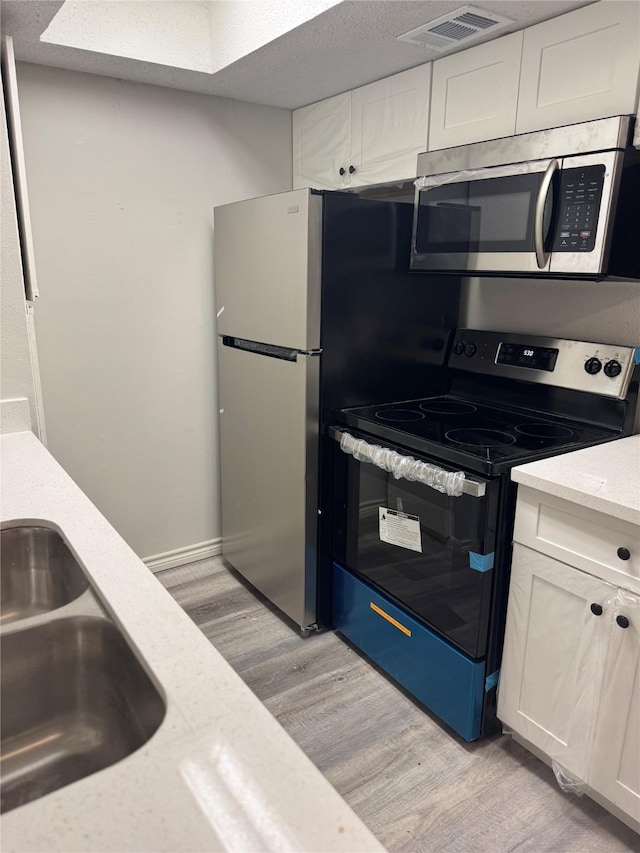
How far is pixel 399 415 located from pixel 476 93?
1032 millimetres

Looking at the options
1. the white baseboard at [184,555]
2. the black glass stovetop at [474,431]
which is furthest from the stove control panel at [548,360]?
the white baseboard at [184,555]

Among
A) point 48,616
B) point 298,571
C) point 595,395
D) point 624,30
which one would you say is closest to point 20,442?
point 48,616

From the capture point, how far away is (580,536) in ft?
4.83

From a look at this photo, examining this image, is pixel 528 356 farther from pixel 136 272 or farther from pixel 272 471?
pixel 136 272

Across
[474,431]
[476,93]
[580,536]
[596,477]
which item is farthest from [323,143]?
[580,536]

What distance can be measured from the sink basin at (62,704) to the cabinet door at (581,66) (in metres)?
1.67

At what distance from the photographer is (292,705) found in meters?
2.01

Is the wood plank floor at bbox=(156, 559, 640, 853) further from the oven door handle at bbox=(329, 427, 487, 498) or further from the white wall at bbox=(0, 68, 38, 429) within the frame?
the white wall at bbox=(0, 68, 38, 429)

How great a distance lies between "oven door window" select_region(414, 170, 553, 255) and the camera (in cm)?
169

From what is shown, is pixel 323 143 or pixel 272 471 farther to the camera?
pixel 323 143

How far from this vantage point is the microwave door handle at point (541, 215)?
62.1 inches

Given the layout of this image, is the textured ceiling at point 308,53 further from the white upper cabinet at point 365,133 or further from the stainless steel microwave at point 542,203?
the stainless steel microwave at point 542,203

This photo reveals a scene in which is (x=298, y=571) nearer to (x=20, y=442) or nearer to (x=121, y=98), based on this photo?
(x=20, y=442)

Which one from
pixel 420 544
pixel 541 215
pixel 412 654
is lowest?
pixel 412 654
